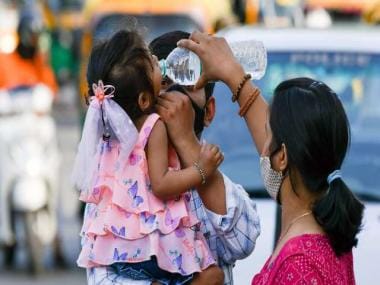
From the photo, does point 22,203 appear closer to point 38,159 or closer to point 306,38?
point 38,159

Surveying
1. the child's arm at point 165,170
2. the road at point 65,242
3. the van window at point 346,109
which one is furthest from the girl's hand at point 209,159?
the road at point 65,242

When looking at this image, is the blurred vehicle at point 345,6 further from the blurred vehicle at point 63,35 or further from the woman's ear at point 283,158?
the woman's ear at point 283,158

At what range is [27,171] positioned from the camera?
10430mm

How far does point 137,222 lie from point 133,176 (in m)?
0.12

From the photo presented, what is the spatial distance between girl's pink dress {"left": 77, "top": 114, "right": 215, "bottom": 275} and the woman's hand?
19 centimetres

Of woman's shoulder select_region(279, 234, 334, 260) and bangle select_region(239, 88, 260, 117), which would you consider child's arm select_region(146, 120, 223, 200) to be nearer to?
bangle select_region(239, 88, 260, 117)

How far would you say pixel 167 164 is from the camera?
3.58m

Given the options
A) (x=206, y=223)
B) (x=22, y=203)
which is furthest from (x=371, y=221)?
(x=22, y=203)

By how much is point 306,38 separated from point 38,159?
4306 millimetres

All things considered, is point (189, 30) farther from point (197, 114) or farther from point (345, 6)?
point (345, 6)

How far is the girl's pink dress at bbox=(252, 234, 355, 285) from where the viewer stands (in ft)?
10.3

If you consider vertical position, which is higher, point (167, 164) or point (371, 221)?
point (167, 164)

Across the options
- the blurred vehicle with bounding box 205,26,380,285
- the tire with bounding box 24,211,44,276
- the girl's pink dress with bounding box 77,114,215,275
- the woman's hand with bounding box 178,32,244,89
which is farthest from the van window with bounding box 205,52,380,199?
the tire with bounding box 24,211,44,276

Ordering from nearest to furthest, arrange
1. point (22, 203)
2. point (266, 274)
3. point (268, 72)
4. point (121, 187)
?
point (266, 274), point (121, 187), point (268, 72), point (22, 203)
